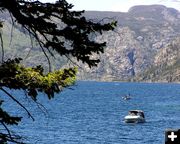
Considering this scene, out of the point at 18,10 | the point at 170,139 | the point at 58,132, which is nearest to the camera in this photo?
the point at 170,139

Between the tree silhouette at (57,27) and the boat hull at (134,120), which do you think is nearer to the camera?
the tree silhouette at (57,27)

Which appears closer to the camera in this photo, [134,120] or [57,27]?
[57,27]

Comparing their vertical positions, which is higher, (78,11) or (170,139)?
(78,11)

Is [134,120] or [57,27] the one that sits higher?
[57,27]

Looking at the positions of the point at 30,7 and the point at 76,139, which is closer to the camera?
the point at 30,7

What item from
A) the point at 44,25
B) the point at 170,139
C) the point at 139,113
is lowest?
the point at 139,113

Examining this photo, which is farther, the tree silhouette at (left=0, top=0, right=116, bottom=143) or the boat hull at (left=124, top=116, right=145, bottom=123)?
the boat hull at (left=124, top=116, right=145, bottom=123)

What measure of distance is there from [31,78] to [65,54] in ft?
8.35

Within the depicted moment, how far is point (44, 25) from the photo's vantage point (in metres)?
9.64

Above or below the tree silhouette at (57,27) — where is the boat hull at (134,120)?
below

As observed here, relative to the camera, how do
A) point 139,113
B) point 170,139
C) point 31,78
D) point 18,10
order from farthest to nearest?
point 139,113, point 31,78, point 18,10, point 170,139

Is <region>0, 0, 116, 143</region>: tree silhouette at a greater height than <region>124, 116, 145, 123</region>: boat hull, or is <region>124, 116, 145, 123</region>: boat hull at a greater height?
<region>0, 0, 116, 143</region>: tree silhouette

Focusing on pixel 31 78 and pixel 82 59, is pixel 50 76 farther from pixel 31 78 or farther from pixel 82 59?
pixel 82 59

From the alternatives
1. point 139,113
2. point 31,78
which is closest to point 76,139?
point 139,113
